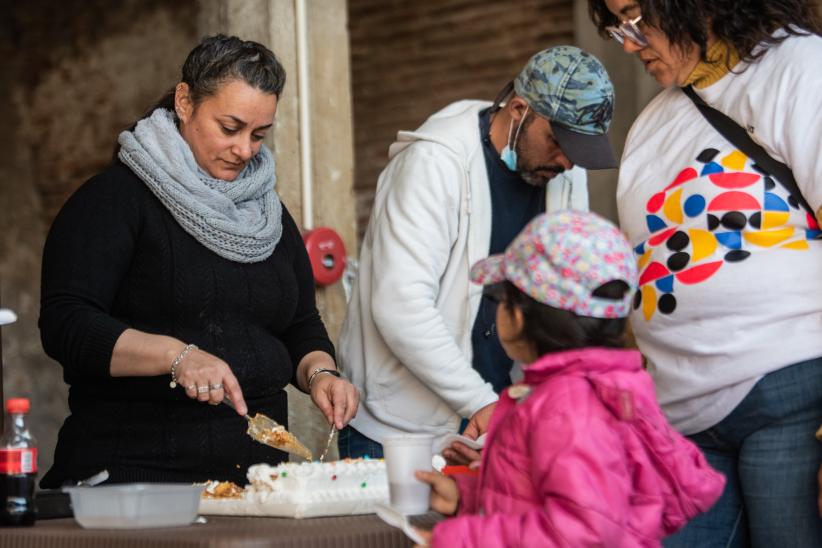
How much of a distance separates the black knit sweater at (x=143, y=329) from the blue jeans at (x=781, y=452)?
1068 mm

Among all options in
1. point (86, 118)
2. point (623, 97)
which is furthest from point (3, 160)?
point (623, 97)

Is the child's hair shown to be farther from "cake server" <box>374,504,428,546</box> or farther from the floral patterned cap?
"cake server" <box>374,504,428,546</box>

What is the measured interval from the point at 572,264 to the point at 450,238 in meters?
1.23

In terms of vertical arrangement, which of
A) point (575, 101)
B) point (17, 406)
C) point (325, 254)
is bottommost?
point (17, 406)

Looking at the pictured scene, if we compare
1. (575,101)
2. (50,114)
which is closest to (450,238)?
(575,101)

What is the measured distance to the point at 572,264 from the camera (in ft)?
6.50

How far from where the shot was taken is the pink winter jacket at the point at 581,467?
183 centimetres

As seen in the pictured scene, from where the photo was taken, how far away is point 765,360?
235cm

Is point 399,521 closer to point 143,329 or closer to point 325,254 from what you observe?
point 143,329

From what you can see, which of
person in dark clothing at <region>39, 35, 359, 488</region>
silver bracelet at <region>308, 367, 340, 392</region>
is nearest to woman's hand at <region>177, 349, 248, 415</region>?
person in dark clothing at <region>39, 35, 359, 488</region>

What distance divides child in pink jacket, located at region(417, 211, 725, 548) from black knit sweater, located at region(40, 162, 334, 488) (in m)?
0.78

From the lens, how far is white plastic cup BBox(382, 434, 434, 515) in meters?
2.08

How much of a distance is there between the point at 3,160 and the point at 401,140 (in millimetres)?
3679

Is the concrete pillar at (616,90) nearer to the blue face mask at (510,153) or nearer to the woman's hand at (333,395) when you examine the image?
the blue face mask at (510,153)
